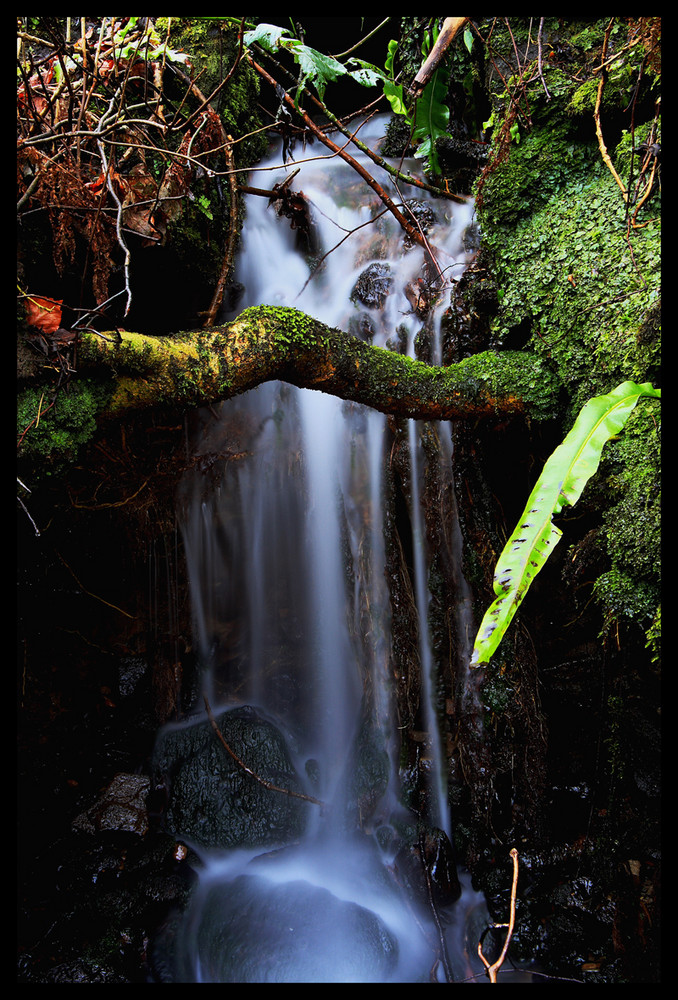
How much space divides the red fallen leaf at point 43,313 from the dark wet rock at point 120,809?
3479mm

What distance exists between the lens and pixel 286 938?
3273 mm

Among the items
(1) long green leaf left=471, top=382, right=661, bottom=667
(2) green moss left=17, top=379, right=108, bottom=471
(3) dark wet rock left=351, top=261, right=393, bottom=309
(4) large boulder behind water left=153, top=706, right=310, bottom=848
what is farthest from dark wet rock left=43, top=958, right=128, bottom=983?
(3) dark wet rock left=351, top=261, right=393, bottom=309

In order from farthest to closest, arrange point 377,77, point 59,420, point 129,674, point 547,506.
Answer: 1. point 129,674
2. point 377,77
3. point 59,420
4. point 547,506

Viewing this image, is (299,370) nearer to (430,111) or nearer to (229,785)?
(430,111)

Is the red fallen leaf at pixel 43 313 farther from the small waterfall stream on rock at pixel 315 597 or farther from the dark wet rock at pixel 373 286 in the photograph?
the dark wet rock at pixel 373 286

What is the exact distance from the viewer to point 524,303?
328cm

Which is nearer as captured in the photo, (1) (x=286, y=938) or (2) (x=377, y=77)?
(2) (x=377, y=77)

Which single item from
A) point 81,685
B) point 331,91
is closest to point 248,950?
point 81,685

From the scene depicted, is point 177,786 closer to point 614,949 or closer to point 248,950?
point 248,950

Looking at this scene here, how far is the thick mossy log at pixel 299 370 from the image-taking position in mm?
2465

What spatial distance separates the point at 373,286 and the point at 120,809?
14.7 feet

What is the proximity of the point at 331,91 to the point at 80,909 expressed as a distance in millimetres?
7948

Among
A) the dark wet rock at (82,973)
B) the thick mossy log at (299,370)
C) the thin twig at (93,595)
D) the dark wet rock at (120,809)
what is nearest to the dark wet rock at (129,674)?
the thin twig at (93,595)

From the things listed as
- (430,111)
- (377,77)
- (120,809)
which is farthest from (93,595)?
(430,111)
